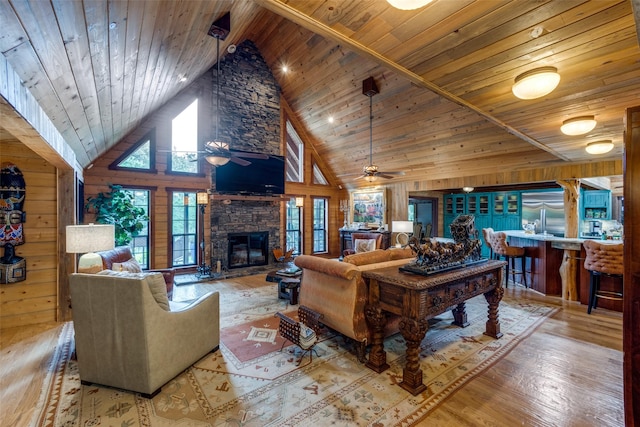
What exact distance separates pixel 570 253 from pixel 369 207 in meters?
4.94

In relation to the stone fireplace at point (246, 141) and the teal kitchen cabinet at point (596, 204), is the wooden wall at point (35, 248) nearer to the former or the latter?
the stone fireplace at point (246, 141)

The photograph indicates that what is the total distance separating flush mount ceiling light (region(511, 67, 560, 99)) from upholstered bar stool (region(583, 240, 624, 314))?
10.3ft

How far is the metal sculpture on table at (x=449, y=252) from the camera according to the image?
8.45 ft

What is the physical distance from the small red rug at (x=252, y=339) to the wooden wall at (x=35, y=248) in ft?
8.48

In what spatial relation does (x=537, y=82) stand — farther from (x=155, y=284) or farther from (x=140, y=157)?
(x=140, y=157)

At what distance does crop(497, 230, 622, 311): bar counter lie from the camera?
14.5 ft

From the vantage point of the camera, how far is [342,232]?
29.1 feet

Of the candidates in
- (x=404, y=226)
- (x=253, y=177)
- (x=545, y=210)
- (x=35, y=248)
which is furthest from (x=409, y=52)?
(x=545, y=210)

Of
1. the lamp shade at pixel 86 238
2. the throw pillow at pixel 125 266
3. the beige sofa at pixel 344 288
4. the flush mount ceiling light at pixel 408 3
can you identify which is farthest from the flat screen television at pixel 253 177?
the flush mount ceiling light at pixel 408 3

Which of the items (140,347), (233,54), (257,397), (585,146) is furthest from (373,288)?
(233,54)

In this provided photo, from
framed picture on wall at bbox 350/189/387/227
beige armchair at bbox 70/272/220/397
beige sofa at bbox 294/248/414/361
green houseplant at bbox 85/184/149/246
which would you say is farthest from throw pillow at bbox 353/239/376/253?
beige armchair at bbox 70/272/220/397

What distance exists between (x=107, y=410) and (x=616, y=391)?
420cm

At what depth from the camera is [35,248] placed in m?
3.67

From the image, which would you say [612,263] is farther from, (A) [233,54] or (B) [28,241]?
(A) [233,54]
